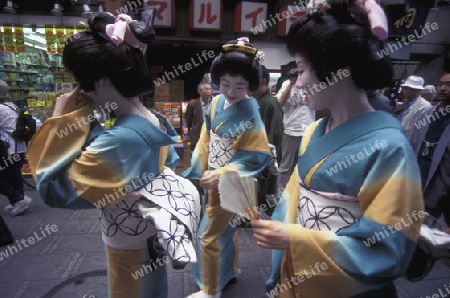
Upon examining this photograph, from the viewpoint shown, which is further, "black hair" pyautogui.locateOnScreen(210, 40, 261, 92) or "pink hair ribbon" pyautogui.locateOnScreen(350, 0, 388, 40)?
"black hair" pyautogui.locateOnScreen(210, 40, 261, 92)

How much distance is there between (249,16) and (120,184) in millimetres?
7083

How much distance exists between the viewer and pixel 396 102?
7.25m

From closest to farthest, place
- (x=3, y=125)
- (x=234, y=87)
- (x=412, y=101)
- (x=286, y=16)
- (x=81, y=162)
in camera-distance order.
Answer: (x=81, y=162) < (x=234, y=87) < (x=3, y=125) < (x=412, y=101) < (x=286, y=16)

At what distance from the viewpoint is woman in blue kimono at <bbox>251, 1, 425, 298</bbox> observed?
99cm

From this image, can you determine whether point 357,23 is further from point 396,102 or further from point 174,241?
point 396,102

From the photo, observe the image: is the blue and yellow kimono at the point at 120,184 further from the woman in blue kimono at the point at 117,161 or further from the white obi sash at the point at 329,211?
the white obi sash at the point at 329,211

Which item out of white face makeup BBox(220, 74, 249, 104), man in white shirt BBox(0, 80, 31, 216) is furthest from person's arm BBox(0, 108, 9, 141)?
white face makeup BBox(220, 74, 249, 104)

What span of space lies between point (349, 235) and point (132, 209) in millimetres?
947

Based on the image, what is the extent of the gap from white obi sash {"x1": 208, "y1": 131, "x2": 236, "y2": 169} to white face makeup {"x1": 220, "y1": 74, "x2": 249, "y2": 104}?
0.32m

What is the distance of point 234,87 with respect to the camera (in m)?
2.19

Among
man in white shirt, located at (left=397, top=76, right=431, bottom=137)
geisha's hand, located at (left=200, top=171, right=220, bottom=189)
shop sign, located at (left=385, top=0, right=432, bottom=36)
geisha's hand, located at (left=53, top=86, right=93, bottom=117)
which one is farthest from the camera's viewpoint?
shop sign, located at (left=385, top=0, right=432, bottom=36)

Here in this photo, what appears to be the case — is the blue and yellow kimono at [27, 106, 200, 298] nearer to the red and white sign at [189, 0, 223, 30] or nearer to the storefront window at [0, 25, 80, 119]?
the storefront window at [0, 25, 80, 119]

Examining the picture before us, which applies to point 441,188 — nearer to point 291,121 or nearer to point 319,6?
point 291,121

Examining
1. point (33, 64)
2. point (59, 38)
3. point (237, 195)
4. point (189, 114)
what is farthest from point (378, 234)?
point (33, 64)
